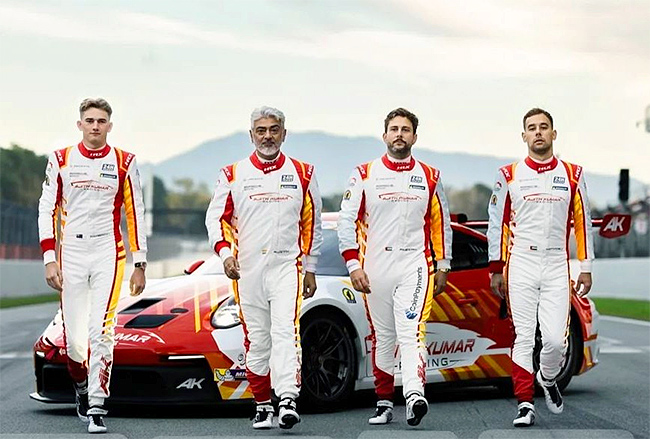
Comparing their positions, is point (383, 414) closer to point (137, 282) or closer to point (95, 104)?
point (137, 282)

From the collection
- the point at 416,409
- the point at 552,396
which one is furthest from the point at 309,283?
the point at 552,396

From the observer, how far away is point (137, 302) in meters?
9.28

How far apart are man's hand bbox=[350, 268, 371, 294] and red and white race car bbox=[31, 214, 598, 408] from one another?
2.22 ft

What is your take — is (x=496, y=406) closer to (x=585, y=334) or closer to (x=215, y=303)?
(x=585, y=334)

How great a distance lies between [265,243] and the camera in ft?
27.3

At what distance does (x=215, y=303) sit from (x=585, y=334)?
321cm

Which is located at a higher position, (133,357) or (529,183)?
(529,183)

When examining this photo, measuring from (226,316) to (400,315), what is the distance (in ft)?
3.77

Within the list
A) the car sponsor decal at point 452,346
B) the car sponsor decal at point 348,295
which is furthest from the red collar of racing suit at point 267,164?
the car sponsor decal at point 452,346

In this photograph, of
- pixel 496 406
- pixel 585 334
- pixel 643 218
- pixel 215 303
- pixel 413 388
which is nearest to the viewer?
pixel 413 388

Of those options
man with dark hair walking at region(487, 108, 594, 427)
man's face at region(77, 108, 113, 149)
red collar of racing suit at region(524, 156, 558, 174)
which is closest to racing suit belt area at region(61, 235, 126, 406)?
Answer: man's face at region(77, 108, 113, 149)

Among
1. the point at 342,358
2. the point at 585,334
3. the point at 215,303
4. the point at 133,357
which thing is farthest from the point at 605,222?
the point at 133,357

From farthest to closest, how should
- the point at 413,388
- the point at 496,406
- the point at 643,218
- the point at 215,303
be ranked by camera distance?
the point at 643,218 < the point at 496,406 < the point at 215,303 < the point at 413,388

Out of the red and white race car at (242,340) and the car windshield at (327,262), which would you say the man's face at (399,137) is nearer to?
the red and white race car at (242,340)
